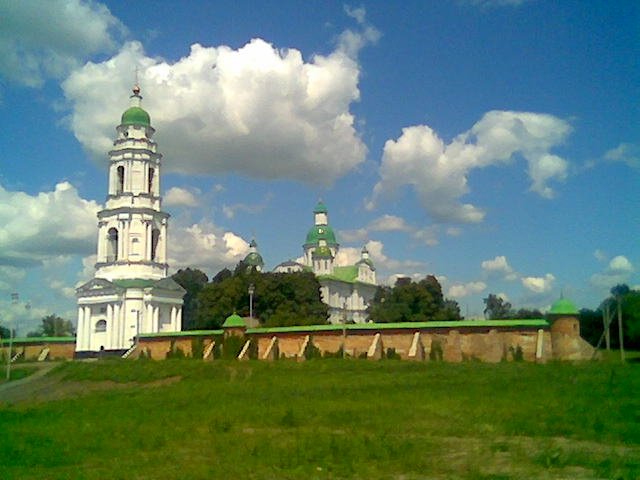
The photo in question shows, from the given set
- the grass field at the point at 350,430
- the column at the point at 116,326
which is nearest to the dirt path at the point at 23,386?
the grass field at the point at 350,430

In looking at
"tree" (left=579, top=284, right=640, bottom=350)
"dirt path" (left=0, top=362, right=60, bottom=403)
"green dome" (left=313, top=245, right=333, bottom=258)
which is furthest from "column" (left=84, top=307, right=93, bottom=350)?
"green dome" (left=313, top=245, right=333, bottom=258)

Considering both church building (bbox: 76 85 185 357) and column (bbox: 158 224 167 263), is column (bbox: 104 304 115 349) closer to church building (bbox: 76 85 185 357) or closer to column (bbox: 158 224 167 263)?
church building (bbox: 76 85 185 357)

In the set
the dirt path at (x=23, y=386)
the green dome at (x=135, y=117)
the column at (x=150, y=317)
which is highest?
the green dome at (x=135, y=117)

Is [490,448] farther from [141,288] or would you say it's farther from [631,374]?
[141,288]

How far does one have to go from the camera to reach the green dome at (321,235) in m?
98.4

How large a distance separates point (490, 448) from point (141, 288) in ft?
157

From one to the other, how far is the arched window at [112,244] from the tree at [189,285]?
17.8 metres

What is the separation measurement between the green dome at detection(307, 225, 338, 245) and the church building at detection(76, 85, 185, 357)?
3985 cm

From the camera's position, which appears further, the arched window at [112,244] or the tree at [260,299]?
the arched window at [112,244]

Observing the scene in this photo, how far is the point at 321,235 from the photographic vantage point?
98.6 meters

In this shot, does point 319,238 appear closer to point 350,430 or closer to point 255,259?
point 255,259

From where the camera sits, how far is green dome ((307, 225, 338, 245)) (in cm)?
9838

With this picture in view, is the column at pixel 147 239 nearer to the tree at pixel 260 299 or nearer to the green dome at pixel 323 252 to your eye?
the tree at pixel 260 299

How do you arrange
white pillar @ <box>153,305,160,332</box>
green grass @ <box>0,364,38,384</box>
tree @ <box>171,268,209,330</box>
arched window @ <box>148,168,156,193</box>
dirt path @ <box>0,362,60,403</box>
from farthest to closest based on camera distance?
tree @ <box>171,268,209,330</box>
arched window @ <box>148,168,156,193</box>
white pillar @ <box>153,305,160,332</box>
green grass @ <box>0,364,38,384</box>
dirt path @ <box>0,362,60,403</box>
